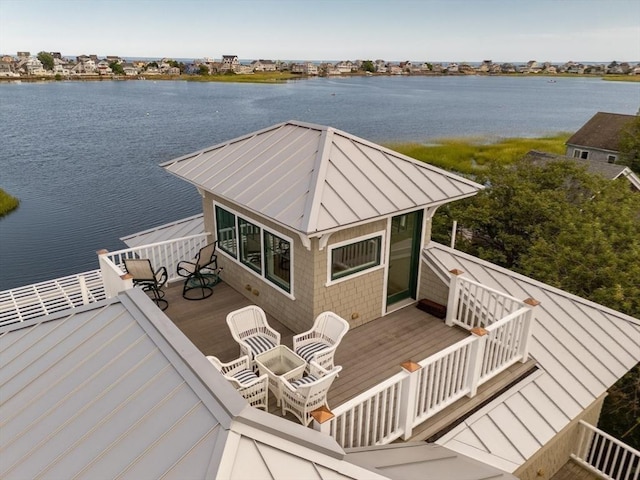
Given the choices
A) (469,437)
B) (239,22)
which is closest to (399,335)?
(469,437)

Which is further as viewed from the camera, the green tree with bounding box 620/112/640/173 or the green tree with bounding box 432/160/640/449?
the green tree with bounding box 620/112/640/173

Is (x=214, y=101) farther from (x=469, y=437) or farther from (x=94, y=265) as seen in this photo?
(x=469, y=437)

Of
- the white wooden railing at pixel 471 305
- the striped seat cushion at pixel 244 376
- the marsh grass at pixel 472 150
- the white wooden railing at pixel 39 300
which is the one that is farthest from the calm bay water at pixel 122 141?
the white wooden railing at pixel 471 305

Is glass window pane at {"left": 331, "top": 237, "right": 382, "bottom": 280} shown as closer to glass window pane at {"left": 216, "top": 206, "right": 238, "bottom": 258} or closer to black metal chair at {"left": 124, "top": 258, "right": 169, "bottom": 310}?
glass window pane at {"left": 216, "top": 206, "right": 238, "bottom": 258}

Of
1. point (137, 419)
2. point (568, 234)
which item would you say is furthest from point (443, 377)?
point (568, 234)

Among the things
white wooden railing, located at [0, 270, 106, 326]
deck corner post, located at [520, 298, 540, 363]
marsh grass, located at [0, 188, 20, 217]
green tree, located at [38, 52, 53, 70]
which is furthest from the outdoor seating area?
green tree, located at [38, 52, 53, 70]

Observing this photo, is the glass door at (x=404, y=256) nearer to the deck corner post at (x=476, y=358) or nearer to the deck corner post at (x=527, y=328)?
the deck corner post at (x=527, y=328)
